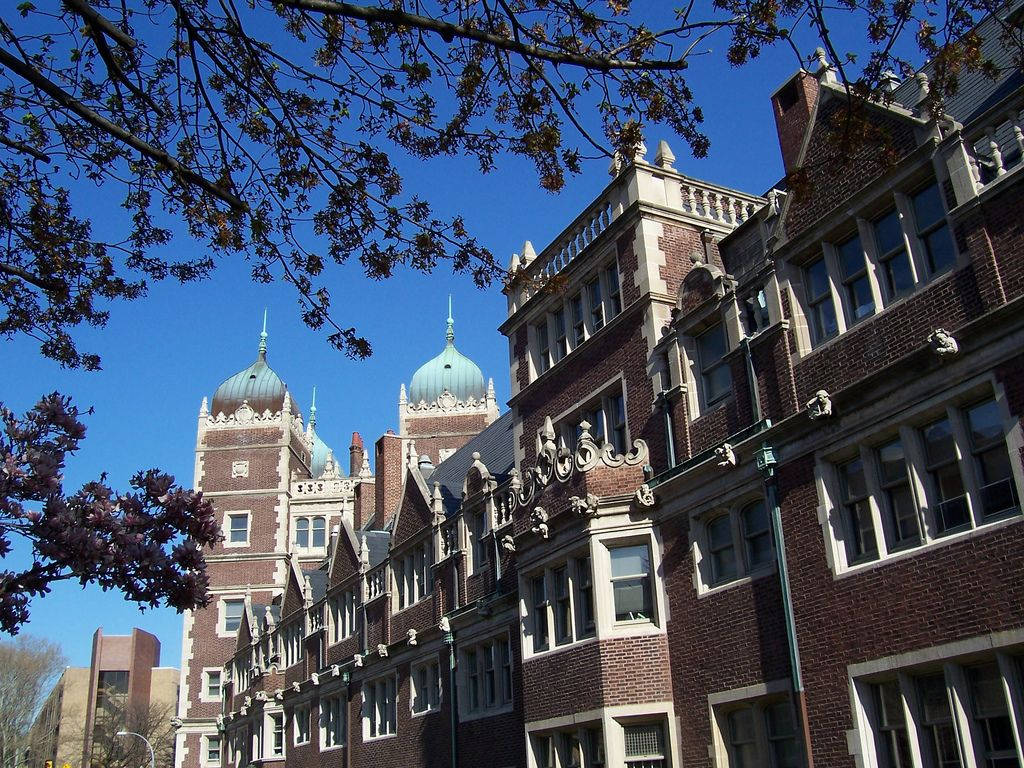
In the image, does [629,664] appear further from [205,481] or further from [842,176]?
[205,481]

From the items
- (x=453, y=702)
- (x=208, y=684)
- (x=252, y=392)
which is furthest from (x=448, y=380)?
(x=453, y=702)

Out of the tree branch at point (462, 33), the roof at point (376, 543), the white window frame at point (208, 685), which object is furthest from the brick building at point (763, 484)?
the white window frame at point (208, 685)

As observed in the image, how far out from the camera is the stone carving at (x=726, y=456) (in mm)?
17250

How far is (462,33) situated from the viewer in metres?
7.76

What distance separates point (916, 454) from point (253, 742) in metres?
38.1

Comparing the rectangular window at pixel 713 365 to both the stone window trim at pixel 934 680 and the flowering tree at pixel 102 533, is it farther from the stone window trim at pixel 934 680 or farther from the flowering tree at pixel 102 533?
the flowering tree at pixel 102 533

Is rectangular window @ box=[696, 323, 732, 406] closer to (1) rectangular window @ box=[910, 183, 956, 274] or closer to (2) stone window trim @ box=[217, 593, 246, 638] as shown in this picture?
(1) rectangular window @ box=[910, 183, 956, 274]

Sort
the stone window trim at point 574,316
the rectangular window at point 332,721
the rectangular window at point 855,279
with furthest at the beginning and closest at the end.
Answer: the rectangular window at point 332,721
the stone window trim at point 574,316
the rectangular window at point 855,279

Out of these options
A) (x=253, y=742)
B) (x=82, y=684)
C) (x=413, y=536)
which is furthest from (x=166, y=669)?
(x=413, y=536)

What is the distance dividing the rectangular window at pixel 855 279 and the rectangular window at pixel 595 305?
7.01 meters

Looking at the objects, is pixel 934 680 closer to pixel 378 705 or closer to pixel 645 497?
pixel 645 497

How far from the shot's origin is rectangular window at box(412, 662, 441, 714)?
28.5 meters

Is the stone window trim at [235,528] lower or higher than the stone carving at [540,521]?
higher

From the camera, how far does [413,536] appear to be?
1236 inches
